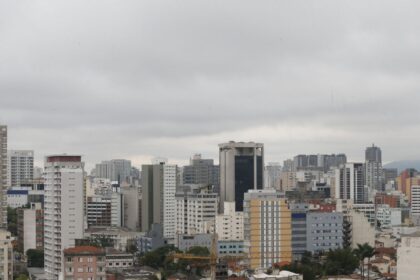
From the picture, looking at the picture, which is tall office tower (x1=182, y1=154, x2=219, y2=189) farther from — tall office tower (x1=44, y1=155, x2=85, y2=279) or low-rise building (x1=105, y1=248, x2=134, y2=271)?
tall office tower (x1=44, y1=155, x2=85, y2=279)

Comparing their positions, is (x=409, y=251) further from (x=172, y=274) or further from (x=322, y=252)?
(x=322, y=252)

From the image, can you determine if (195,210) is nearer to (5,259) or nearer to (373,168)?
(5,259)

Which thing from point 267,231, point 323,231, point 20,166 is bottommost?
point 323,231

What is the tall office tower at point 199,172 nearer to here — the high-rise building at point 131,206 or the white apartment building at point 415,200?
the high-rise building at point 131,206

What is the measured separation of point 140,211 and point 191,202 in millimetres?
11378

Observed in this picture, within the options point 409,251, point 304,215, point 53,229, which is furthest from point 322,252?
point 409,251

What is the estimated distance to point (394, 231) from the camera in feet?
164

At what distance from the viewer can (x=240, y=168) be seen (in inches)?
2297

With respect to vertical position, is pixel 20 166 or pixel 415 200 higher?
pixel 20 166

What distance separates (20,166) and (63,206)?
44573 mm

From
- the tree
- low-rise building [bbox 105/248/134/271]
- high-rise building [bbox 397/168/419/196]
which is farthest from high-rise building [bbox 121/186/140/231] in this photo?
high-rise building [bbox 397/168/419/196]

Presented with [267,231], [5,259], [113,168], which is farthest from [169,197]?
[113,168]

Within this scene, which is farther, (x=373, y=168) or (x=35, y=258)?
(x=373, y=168)

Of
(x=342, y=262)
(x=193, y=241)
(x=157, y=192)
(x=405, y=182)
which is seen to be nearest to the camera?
(x=342, y=262)
